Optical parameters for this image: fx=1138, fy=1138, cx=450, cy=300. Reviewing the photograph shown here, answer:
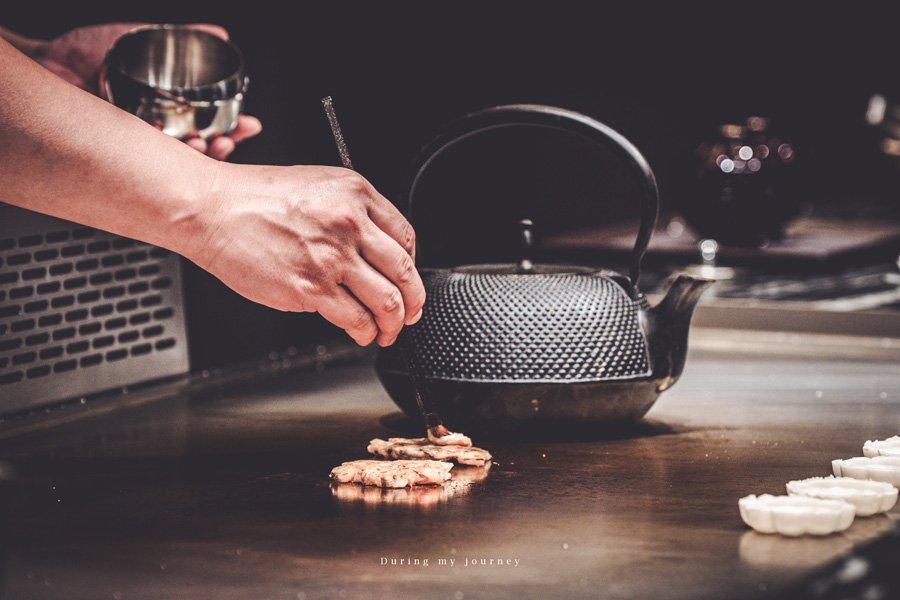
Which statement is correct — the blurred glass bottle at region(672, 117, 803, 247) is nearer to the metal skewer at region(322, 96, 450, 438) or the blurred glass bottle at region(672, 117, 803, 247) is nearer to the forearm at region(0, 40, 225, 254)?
the metal skewer at region(322, 96, 450, 438)

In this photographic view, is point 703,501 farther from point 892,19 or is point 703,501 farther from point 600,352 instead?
point 892,19

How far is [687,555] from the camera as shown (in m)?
0.98

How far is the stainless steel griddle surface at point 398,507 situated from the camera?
0.92m

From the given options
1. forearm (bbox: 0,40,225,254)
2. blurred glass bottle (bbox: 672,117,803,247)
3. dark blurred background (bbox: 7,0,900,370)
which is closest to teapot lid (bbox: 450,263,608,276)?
dark blurred background (bbox: 7,0,900,370)

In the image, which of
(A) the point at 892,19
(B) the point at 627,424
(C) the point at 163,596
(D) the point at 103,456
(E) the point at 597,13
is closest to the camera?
(C) the point at 163,596

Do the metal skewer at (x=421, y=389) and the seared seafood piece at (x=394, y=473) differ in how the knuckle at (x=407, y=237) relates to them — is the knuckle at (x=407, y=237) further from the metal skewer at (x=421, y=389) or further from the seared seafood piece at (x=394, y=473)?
the seared seafood piece at (x=394, y=473)

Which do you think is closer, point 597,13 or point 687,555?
point 687,555

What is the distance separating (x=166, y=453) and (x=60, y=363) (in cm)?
40

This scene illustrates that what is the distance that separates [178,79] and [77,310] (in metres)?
0.39

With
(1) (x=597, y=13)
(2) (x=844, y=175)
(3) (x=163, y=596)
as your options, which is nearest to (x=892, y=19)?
(2) (x=844, y=175)

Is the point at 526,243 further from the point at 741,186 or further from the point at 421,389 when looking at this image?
the point at 741,186

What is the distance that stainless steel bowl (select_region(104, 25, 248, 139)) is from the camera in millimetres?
1614

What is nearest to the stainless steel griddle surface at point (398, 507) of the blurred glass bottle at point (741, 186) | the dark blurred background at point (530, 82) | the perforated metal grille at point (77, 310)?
the perforated metal grille at point (77, 310)

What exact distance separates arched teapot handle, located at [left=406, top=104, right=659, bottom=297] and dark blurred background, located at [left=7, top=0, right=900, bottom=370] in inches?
4.2
